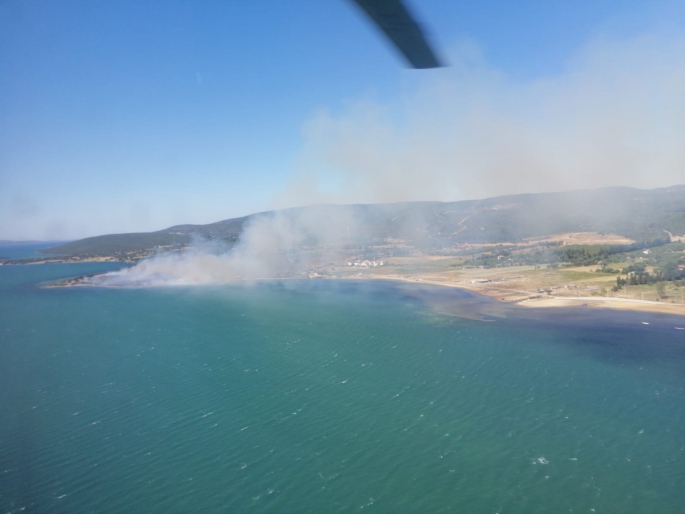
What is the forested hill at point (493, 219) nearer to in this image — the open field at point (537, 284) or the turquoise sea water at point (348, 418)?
the open field at point (537, 284)

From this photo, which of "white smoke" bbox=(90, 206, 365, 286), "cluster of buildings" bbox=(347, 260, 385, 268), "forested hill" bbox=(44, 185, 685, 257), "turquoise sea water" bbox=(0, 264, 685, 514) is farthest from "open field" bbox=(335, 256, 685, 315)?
"forested hill" bbox=(44, 185, 685, 257)

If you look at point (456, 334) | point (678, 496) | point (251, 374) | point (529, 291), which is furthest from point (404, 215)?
point (678, 496)

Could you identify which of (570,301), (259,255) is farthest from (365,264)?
(570,301)

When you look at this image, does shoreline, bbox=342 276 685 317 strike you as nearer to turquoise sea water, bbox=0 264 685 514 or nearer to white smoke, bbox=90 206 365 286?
turquoise sea water, bbox=0 264 685 514

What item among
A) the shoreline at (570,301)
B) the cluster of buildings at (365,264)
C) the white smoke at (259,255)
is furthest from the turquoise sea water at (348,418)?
the cluster of buildings at (365,264)

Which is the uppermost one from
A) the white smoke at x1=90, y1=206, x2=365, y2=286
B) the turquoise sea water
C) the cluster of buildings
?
the white smoke at x1=90, y1=206, x2=365, y2=286

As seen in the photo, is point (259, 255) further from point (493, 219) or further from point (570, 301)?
point (493, 219)
